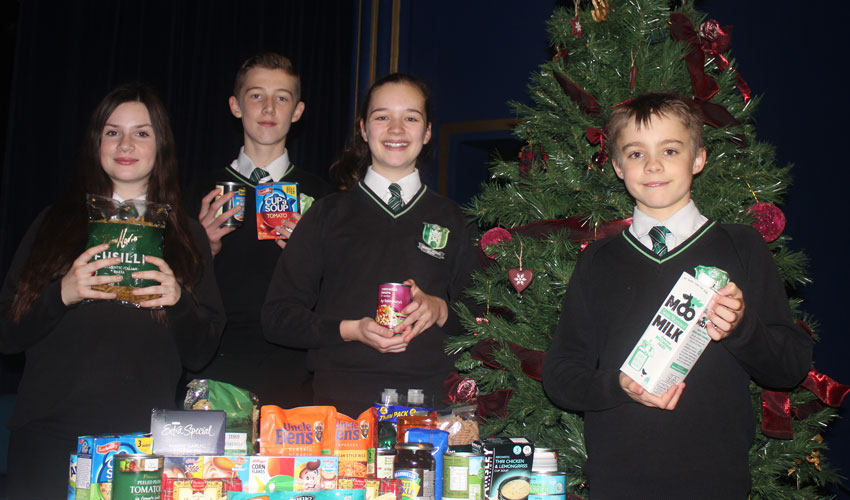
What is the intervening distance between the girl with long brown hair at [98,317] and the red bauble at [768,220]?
1.69 meters

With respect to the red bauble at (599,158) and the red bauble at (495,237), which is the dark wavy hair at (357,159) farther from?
the red bauble at (599,158)

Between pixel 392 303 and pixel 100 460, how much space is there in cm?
82

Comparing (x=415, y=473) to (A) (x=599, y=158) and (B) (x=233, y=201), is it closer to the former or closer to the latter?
(A) (x=599, y=158)

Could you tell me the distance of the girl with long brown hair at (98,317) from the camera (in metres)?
1.95

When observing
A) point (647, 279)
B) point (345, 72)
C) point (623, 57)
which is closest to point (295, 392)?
point (647, 279)

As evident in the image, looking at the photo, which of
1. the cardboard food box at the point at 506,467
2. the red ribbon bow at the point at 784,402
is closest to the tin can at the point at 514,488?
the cardboard food box at the point at 506,467

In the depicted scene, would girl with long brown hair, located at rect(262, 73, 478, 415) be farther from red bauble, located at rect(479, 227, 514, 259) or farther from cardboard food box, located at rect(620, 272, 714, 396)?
cardboard food box, located at rect(620, 272, 714, 396)

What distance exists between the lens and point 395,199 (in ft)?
8.02

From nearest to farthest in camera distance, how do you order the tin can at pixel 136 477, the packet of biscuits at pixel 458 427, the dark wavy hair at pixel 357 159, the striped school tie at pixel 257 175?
the tin can at pixel 136 477 < the packet of biscuits at pixel 458 427 < the dark wavy hair at pixel 357 159 < the striped school tie at pixel 257 175

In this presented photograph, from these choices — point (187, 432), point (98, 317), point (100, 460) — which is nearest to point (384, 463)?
point (187, 432)

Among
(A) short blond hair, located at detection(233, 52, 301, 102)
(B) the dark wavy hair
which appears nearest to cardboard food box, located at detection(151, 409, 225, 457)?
(B) the dark wavy hair

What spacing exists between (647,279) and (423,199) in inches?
36.3

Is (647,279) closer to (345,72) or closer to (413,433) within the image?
(413,433)

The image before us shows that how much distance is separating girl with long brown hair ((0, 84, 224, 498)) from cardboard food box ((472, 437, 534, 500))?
0.98m
